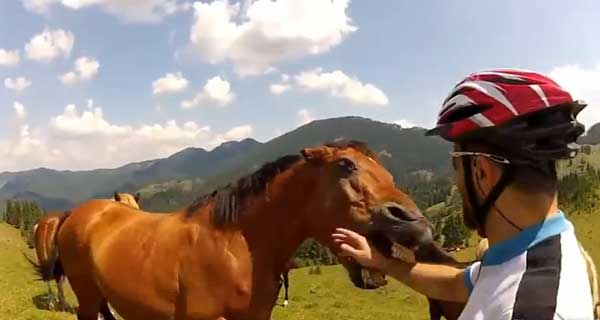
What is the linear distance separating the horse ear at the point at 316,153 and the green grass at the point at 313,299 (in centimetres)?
1095

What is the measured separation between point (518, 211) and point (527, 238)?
0.11 metres

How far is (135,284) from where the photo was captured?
18.8 ft

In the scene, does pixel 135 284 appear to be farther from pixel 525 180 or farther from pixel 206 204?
pixel 525 180

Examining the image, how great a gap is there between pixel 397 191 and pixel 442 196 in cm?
19425

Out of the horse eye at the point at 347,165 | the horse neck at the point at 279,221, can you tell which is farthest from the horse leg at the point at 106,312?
the horse eye at the point at 347,165

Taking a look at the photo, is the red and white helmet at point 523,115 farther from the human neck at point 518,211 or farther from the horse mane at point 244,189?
the horse mane at point 244,189

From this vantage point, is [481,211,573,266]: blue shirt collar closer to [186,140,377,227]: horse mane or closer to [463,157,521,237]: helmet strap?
[463,157,521,237]: helmet strap

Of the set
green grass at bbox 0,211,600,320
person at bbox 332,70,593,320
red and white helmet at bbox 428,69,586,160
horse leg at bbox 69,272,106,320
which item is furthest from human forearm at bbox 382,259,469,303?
green grass at bbox 0,211,600,320

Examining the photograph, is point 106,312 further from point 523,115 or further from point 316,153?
point 523,115

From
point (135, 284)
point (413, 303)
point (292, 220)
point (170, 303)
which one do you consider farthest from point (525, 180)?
point (413, 303)

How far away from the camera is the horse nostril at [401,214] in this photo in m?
4.25

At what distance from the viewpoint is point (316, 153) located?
5.38m

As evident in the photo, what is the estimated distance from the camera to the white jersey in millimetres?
1485

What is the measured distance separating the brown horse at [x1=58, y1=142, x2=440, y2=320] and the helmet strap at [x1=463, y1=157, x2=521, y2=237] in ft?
8.65
